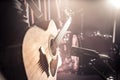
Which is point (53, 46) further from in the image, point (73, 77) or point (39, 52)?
point (73, 77)

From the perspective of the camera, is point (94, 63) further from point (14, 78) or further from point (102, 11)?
point (102, 11)

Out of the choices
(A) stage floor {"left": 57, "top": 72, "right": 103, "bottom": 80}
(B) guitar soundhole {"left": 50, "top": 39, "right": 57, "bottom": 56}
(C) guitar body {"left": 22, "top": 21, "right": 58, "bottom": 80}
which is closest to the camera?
(C) guitar body {"left": 22, "top": 21, "right": 58, "bottom": 80}

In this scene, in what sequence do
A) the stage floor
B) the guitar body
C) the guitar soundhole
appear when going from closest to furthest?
the guitar body, the guitar soundhole, the stage floor

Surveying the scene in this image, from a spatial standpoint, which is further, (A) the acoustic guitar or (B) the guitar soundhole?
(B) the guitar soundhole

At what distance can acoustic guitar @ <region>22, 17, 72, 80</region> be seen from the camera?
5.14 ft

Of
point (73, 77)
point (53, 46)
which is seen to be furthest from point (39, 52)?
point (73, 77)

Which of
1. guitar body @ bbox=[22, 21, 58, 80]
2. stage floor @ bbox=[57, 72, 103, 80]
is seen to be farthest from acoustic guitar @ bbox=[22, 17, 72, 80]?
stage floor @ bbox=[57, 72, 103, 80]

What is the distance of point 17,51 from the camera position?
62.2 inches

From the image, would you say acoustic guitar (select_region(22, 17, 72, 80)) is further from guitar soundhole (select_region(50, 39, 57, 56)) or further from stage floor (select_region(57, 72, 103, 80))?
stage floor (select_region(57, 72, 103, 80))

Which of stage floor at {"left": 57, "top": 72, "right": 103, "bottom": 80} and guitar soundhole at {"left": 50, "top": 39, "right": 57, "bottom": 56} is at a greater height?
guitar soundhole at {"left": 50, "top": 39, "right": 57, "bottom": 56}

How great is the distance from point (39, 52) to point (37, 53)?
0.04 meters

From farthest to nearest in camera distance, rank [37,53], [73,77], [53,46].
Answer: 1. [73,77]
2. [53,46]
3. [37,53]

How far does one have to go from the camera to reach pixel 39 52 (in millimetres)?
1760

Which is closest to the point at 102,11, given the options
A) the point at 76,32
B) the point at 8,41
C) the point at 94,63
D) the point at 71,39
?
the point at 76,32
